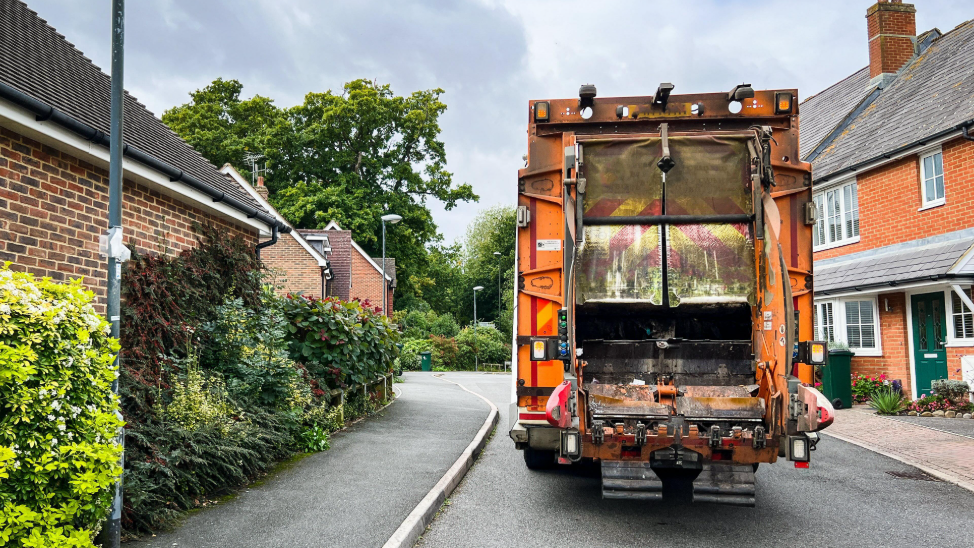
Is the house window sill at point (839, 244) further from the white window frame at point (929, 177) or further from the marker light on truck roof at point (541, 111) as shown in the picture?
the marker light on truck roof at point (541, 111)

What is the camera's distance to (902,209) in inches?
580

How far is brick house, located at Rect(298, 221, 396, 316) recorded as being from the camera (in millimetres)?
30328

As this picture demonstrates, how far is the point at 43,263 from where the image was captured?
5789mm

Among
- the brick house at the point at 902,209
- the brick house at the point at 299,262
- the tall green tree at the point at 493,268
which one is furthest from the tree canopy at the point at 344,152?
the brick house at the point at 902,209

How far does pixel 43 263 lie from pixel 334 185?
33488 millimetres

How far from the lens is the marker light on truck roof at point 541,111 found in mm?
6125

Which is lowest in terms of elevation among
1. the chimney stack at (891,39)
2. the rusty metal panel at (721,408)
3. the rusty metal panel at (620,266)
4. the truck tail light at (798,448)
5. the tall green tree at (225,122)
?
the truck tail light at (798,448)

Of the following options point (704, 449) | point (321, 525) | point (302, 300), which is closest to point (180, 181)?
point (302, 300)

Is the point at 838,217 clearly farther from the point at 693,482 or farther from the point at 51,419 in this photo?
the point at 51,419

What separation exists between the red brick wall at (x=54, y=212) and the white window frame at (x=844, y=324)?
47.4ft

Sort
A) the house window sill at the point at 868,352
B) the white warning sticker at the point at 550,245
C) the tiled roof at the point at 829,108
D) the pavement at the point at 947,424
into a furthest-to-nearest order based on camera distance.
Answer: the tiled roof at the point at 829,108 < the house window sill at the point at 868,352 < the pavement at the point at 947,424 < the white warning sticker at the point at 550,245

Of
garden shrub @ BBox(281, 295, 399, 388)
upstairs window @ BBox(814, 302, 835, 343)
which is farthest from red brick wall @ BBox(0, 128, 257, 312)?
upstairs window @ BBox(814, 302, 835, 343)

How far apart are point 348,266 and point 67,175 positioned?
26.3 metres

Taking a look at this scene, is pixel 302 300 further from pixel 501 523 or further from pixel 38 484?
pixel 38 484
